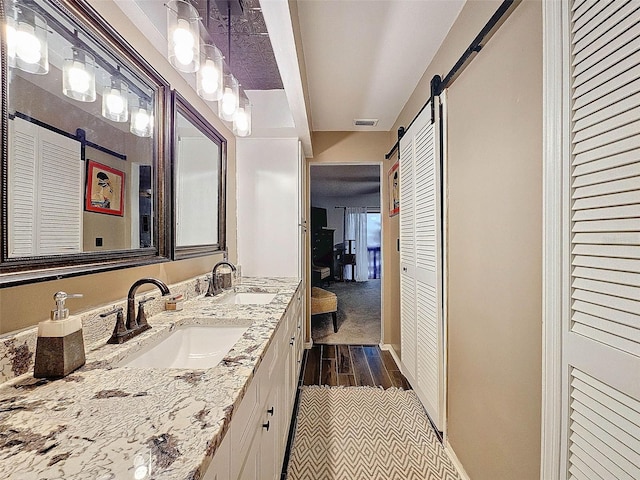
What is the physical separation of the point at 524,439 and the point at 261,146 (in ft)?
8.48

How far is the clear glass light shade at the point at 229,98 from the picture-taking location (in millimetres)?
1672

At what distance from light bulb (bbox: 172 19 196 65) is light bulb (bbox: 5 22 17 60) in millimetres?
517

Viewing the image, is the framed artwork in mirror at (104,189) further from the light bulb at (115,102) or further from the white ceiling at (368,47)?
the white ceiling at (368,47)

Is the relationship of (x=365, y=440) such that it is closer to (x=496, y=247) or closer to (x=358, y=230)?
(x=496, y=247)

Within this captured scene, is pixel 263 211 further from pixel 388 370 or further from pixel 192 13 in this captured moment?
pixel 388 370

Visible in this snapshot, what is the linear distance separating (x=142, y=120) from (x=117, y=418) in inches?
47.0

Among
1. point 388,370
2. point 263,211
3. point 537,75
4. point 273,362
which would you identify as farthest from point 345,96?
point 388,370

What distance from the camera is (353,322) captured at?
4539 millimetres

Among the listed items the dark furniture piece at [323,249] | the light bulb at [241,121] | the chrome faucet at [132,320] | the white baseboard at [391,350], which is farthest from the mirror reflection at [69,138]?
the dark furniture piece at [323,249]

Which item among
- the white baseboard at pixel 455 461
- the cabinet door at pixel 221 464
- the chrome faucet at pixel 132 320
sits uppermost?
the chrome faucet at pixel 132 320

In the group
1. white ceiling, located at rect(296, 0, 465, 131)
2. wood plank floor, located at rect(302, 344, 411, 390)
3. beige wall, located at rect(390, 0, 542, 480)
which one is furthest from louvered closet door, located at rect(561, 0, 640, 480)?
wood plank floor, located at rect(302, 344, 411, 390)

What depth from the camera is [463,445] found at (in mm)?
1628

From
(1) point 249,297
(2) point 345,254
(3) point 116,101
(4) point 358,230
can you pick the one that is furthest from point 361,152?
(4) point 358,230

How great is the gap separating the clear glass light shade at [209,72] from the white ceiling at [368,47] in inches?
21.6
